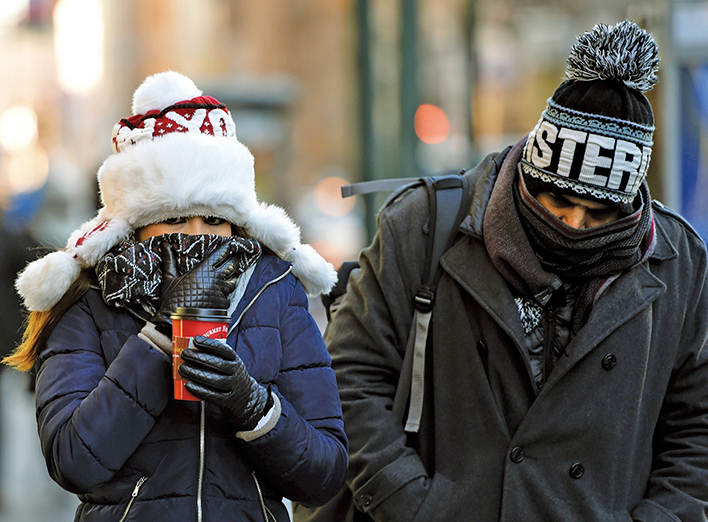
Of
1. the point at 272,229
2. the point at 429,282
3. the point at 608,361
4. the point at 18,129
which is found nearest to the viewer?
the point at 272,229

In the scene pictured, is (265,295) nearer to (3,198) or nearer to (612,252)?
(612,252)

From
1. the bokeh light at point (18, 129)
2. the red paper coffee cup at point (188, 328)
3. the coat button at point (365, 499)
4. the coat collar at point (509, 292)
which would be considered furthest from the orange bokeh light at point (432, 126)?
the bokeh light at point (18, 129)

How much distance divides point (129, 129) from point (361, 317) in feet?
2.96

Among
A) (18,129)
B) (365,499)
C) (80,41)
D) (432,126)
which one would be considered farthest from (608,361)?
(18,129)

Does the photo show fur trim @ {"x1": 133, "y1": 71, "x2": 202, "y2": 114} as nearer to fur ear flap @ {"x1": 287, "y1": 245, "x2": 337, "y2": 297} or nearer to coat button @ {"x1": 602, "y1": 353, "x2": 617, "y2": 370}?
fur ear flap @ {"x1": 287, "y1": 245, "x2": 337, "y2": 297}

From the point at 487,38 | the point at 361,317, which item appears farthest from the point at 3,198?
the point at 487,38

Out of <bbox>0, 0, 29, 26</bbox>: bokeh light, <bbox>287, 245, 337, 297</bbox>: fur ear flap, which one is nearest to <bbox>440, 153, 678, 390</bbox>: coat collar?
<bbox>287, 245, 337, 297</bbox>: fur ear flap

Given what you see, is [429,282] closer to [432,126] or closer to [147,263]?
[147,263]

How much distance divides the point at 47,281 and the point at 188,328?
0.42 m

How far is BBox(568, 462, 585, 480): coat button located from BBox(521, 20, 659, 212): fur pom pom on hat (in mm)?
750

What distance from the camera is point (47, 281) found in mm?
2266

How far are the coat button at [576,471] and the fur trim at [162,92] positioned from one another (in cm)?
149

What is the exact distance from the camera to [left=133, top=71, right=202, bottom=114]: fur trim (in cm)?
245

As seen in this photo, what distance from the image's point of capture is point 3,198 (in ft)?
34.9
